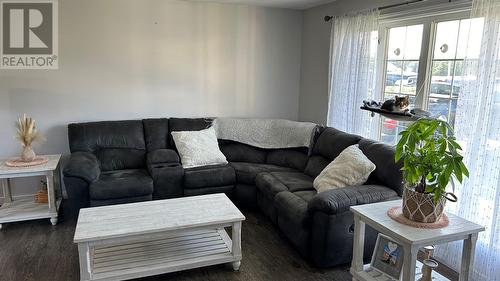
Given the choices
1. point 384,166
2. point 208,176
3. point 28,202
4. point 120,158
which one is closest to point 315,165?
point 384,166

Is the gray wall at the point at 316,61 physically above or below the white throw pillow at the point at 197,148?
above

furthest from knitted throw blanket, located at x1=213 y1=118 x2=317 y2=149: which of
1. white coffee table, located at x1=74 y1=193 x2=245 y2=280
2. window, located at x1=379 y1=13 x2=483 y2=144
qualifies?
white coffee table, located at x1=74 y1=193 x2=245 y2=280

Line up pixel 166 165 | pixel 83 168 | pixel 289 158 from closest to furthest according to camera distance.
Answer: pixel 83 168 < pixel 166 165 < pixel 289 158

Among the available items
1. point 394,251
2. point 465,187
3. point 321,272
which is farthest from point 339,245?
point 465,187

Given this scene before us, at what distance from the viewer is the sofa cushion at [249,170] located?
390 cm

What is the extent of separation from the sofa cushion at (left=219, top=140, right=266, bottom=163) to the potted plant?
2339mm

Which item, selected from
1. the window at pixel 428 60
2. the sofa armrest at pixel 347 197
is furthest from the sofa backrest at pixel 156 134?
the window at pixel 428 60

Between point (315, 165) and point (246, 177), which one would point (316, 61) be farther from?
point (246, 177)

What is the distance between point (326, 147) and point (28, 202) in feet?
10.2

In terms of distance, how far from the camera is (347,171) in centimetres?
307

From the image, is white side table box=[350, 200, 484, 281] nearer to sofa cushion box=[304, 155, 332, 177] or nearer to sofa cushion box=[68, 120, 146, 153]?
sofa cushion box=[304, 155, 332, 177]

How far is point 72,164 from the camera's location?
3475 millimetres

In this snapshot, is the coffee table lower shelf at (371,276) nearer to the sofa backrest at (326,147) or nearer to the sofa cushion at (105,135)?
the sofa backrest at (326,147)

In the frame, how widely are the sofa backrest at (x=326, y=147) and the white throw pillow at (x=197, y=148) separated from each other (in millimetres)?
982
